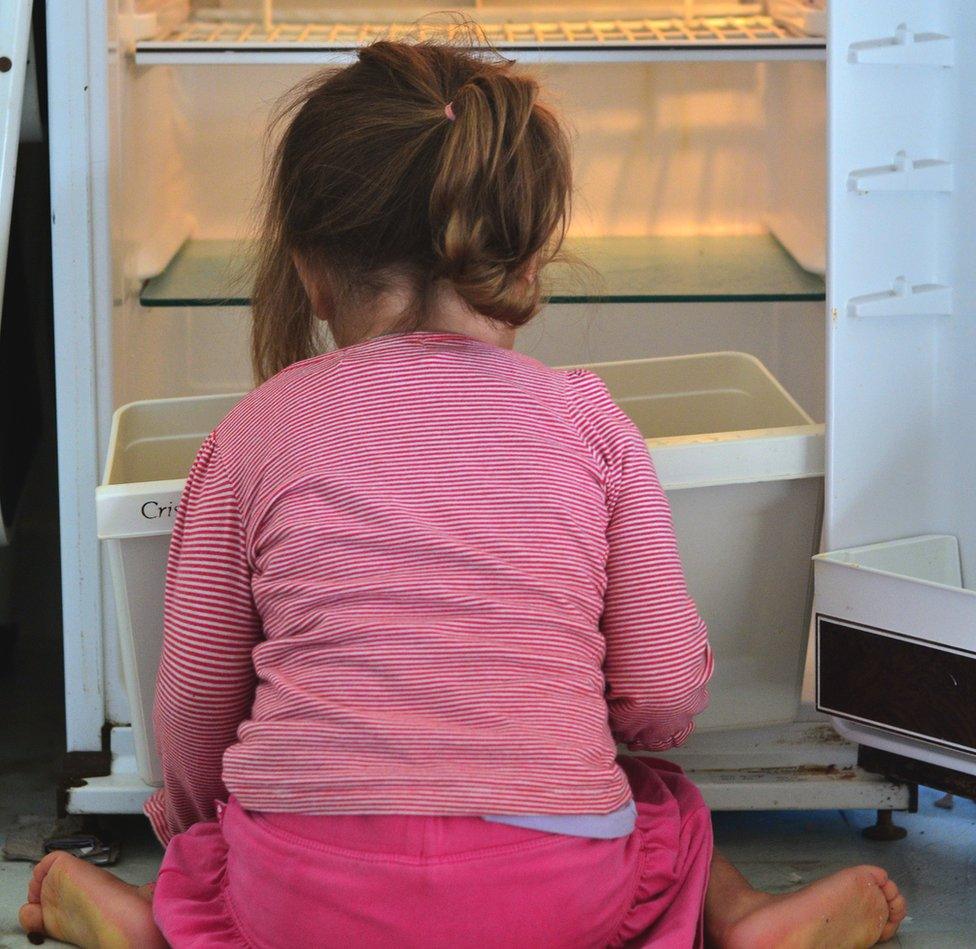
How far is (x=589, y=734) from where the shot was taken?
3.09ft

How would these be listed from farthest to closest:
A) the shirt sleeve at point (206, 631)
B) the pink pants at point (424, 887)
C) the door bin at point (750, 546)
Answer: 1. the door bin at point (750, 546)
2. the shirt sleeve at point (206, 631)
3. the pink pants at point (424, 887)

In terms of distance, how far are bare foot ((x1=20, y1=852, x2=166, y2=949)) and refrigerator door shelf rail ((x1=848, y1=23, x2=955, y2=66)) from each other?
923mm

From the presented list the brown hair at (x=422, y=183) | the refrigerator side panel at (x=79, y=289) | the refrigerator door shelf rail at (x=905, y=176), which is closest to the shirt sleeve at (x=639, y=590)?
the brown hair at (x=422, y=183)

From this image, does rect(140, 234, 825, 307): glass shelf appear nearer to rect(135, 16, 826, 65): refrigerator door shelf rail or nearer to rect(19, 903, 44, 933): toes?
rect(135, 16, 826, 65): refrigerator door shelf rail

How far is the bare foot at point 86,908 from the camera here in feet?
3.66

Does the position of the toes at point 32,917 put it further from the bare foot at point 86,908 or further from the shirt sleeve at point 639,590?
the shirt sleeve at point 639,590

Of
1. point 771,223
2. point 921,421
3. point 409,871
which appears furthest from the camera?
point 771,223

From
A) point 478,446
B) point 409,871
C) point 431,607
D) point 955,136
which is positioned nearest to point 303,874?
point 409,871

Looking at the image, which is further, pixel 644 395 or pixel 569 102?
pixel 569 102

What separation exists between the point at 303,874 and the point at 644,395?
72 cm

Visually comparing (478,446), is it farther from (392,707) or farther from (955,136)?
(955,136)

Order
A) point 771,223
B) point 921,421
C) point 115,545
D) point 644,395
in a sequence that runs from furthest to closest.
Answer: point 771,223 < point 644,395 < point 921,421 < point 115,545

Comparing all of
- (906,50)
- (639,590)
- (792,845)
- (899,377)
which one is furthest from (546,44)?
(792,845)

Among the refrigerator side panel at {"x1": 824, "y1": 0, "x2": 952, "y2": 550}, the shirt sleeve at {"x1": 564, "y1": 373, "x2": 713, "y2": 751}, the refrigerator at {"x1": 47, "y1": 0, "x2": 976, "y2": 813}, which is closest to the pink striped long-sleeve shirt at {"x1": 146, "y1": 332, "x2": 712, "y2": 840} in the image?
the shirt sleeve at {"x1": 564, "y1": 373, "x2": 713, "y2": 751}
